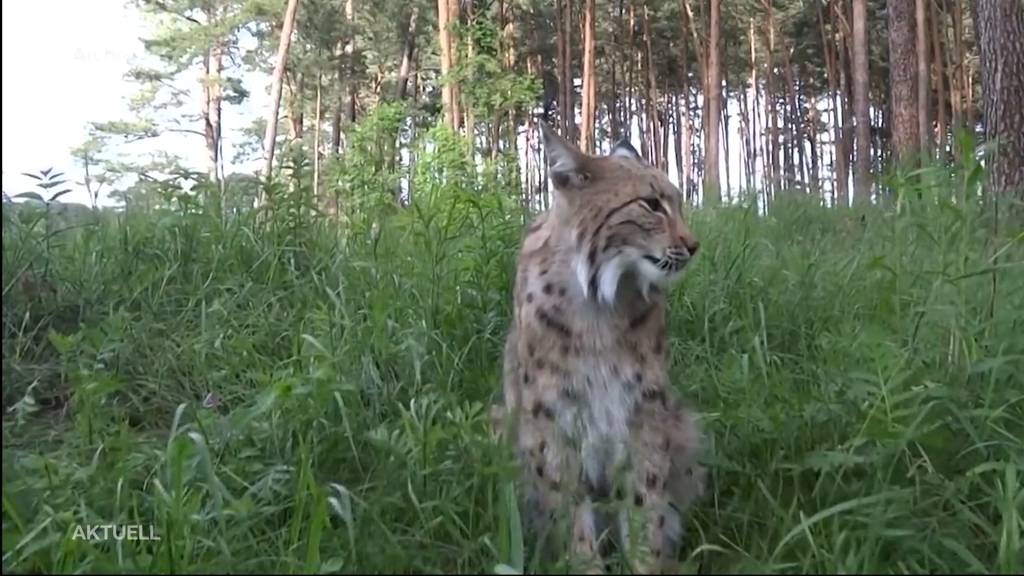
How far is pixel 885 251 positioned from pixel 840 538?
3.06 m

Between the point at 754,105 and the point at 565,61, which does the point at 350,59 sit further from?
the point at 754,105

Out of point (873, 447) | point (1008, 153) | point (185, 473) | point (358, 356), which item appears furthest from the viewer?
point (1008, 153)

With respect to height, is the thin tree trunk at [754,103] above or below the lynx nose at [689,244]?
above

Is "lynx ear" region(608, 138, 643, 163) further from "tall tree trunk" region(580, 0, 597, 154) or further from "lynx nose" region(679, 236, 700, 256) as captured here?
"tall tree trunk" region(580, 0, 597, 154)

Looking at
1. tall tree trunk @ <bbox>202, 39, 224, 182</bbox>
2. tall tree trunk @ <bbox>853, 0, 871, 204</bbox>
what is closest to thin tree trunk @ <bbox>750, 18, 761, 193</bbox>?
tall tree trunk @ <bbox>853, 0, 871, 204</bbox>

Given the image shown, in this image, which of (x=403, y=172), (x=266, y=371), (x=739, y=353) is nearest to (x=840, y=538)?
(x=739, y=353)

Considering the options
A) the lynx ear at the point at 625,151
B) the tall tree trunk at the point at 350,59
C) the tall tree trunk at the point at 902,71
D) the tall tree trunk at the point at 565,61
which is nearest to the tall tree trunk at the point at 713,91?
the tall tree trunk at the point at 565,61

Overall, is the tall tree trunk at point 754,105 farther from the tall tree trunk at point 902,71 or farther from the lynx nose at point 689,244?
the lynx nose at point 689,244

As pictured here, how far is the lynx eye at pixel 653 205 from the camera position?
3173 millimetres

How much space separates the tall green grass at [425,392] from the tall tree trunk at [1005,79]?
1.91 metres

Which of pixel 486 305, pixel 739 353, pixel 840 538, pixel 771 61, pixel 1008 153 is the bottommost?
pixel 840 538

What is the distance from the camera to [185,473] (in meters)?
2.69

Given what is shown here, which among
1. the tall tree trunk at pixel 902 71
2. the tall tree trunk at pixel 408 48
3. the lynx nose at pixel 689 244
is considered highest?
the tall tree trunk at pixel 408 48

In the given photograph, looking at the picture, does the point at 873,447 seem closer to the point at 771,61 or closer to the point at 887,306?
the point at 887,306
